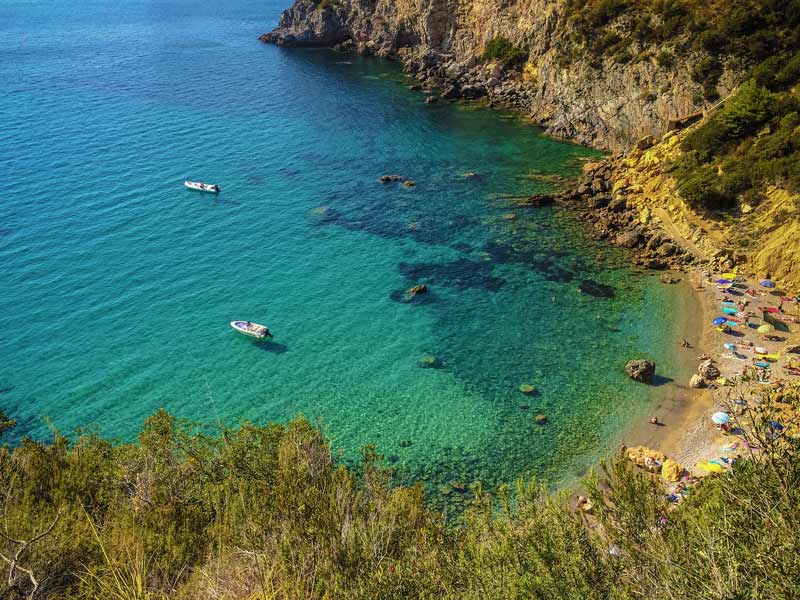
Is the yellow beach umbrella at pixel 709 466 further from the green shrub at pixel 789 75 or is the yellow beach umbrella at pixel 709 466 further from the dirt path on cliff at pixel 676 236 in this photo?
the green shrub at pixel 789 75

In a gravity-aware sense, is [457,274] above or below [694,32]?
below

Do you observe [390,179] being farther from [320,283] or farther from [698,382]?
[698,382]

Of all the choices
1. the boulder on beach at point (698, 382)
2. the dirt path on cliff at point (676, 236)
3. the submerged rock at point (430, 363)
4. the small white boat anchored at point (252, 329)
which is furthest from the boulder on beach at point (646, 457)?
the small white boat anchored at point (252, 329)

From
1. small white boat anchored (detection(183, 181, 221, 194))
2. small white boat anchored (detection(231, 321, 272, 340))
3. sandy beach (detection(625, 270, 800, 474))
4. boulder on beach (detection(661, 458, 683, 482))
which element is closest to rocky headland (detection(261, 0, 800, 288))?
sandy beach (detection(625, 270, 800, 474))

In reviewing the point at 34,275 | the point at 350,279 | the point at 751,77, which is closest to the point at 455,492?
the point at 350,279

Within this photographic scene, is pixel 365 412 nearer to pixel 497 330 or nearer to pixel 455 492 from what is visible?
pixel 455 492

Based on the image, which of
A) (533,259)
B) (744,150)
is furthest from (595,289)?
(744,150)

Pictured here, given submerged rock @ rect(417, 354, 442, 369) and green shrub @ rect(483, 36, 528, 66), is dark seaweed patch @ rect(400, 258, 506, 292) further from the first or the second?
green shrub @ rect(483, 36, 528, 66)
